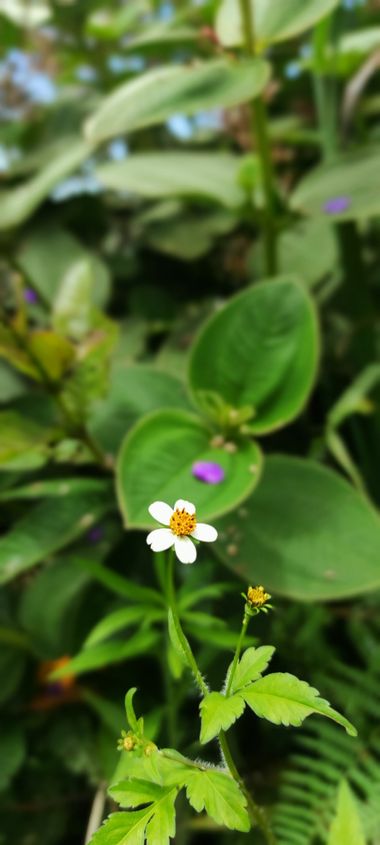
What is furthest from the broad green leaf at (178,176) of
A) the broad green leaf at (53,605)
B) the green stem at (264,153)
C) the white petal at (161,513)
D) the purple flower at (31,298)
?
the white petal at (161,513)

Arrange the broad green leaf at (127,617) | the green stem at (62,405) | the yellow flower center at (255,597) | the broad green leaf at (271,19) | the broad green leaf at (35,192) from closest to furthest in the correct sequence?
the yellow flower center at (255,597)
the broad green leaf at (127,617)
the green stem at (62,405)
the broad green leaf at (271,19)
the broad green leaf at (35,192)

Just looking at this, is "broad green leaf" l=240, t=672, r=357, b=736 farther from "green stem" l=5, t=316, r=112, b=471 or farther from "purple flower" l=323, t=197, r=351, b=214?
"purple flower" l=323, t=197, r=351, b=214

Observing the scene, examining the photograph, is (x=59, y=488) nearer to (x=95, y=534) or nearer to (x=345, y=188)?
(x=95, y=534)

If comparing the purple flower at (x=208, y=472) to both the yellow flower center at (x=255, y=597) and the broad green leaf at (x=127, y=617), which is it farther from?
the yellow flower center at (x=255, y=597)

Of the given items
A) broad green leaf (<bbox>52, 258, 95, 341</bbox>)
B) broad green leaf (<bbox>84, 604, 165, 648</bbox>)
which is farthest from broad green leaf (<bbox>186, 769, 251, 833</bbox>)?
broad green leaf (<bbox>52, 258, 95, 341</bbox>)

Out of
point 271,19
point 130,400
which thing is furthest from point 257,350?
point 271,19
